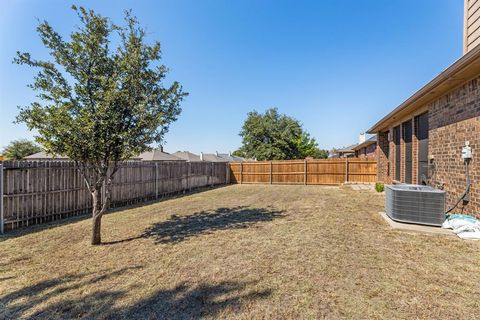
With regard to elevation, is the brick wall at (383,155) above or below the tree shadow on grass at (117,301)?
above

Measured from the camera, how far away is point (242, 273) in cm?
312

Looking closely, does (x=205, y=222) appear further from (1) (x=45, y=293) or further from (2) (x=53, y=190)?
(2) (x=53, y=190)

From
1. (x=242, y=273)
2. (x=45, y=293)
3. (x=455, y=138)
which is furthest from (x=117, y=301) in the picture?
(x=455, y=138)

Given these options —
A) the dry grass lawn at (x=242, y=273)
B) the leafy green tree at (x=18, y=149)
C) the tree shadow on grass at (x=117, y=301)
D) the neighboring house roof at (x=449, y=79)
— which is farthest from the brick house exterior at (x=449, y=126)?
the leafy green tree at (x=18, y=149)

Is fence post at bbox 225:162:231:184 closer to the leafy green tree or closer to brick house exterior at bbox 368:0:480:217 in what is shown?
brick house exterior at bbox 368:0:480:217

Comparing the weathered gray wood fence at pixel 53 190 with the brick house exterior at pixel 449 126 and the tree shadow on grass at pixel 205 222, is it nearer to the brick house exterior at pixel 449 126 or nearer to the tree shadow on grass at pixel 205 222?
the tree shadow on grass at pixel 205 222

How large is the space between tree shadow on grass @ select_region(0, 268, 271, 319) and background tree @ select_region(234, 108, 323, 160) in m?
23.1

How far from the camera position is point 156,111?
4551mm

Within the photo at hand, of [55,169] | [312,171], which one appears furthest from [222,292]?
[312,171]

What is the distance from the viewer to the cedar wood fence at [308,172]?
1477cm

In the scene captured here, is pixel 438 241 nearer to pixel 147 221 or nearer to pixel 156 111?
pixel 156 111

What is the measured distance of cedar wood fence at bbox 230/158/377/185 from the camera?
48.4 feet

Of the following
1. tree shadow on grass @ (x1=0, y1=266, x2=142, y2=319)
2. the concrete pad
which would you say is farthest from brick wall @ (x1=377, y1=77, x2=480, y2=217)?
tree shadow on grass @ (x1=0, y1=266, x2=142, y2=319)

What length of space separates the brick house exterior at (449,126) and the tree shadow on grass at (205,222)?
4.19 m
